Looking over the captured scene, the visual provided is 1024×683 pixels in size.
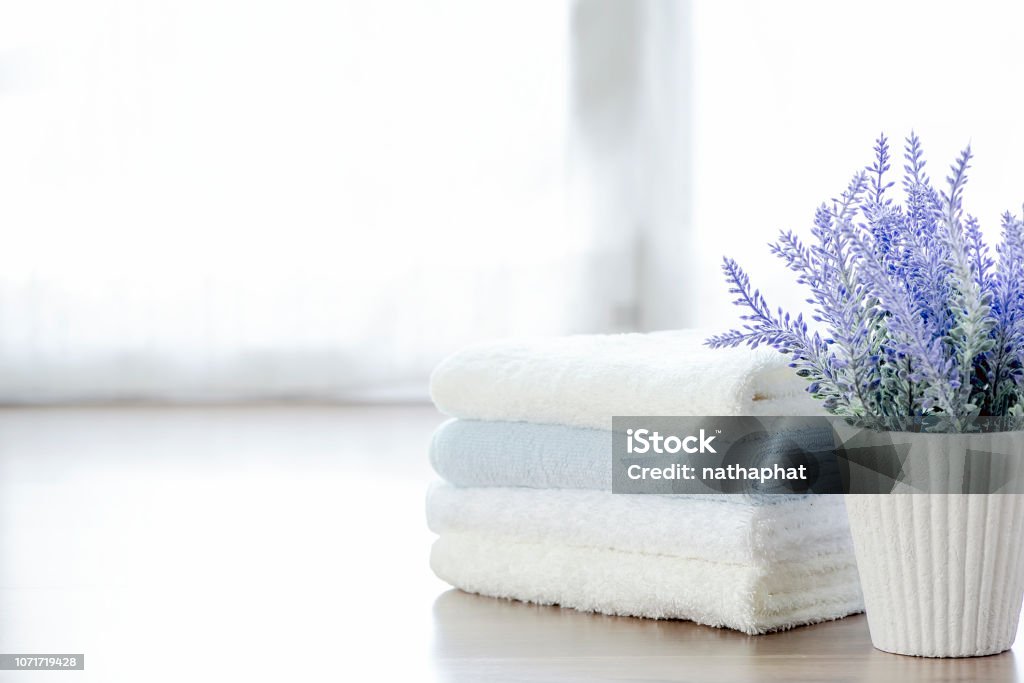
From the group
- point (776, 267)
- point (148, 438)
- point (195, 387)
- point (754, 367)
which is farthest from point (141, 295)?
point (754, 367)

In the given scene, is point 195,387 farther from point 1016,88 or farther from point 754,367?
point 754,367

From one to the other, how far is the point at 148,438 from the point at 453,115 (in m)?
1.07

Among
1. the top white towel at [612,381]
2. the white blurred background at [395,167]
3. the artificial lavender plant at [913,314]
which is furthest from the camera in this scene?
the white blurred background at [395,167]

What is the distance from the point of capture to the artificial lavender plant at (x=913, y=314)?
68 centimetres

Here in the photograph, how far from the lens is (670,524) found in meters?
0.80

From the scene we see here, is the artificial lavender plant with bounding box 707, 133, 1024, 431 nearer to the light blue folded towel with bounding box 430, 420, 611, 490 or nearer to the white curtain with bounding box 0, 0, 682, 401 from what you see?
the light blue folded towel with bounding box 430, 420, 611, 490

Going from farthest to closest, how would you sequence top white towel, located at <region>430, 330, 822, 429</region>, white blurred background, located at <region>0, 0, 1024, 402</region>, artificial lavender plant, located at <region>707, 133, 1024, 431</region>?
1. white blurred background, located at <region>0, 0, 1024, 402</region>
2. top white towel, located at <region>430, 330, 822, 429</region>
3. artificial lavender plant, located at <region>707, 133, 1024, 431</region>

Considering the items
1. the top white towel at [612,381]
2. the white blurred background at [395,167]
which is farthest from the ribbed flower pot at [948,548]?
the white blurred background at [395,167]

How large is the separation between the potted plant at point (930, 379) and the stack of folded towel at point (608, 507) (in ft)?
0.26

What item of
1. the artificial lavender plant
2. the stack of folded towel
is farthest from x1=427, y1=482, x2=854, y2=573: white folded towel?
the artificial lavender plant

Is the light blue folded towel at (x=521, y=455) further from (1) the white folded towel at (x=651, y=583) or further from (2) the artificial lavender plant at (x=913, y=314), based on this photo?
(2) the artificial lavender plant at (x=913, y=314)

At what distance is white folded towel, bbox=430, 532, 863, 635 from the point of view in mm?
773

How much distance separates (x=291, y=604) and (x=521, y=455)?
0.19m

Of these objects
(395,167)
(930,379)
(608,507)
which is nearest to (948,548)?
(930,379)
